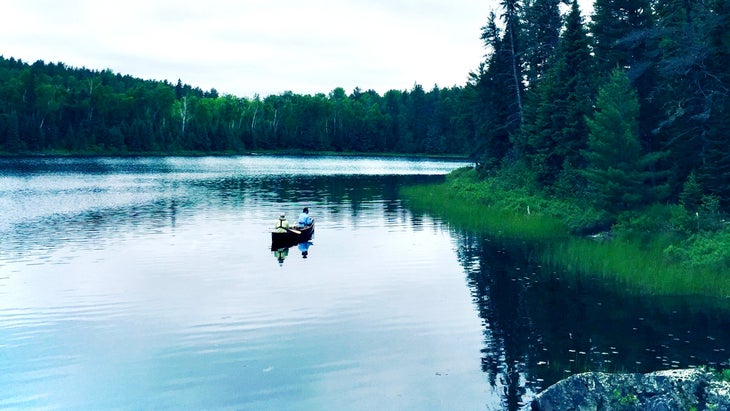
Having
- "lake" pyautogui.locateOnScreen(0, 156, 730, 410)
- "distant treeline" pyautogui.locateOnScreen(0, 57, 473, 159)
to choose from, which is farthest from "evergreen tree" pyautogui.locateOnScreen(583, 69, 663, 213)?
"distant treeline" pyautogui.locateOnScreen(0, 57, 473, 159)

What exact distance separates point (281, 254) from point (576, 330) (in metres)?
18.7

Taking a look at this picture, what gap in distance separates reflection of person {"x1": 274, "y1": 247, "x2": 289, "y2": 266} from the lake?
224 mm

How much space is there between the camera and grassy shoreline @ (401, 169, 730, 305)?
26.2 meters

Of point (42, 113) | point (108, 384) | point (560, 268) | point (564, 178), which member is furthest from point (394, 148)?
point (108, 384)

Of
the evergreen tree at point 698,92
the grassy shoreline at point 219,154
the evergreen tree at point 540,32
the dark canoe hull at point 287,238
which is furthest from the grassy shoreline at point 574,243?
the grassy shoreline at point 219,154

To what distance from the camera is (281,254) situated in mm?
35688

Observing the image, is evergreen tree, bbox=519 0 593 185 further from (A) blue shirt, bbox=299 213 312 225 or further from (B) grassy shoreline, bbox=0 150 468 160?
(B) grassy shoreline, bbox=0 150 468 160

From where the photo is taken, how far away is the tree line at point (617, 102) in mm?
34906

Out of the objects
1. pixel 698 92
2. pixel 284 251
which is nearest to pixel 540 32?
pixel 698 92

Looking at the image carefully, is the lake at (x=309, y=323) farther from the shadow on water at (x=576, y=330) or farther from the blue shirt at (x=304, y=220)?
the blue shirt at (x=304, y=220)

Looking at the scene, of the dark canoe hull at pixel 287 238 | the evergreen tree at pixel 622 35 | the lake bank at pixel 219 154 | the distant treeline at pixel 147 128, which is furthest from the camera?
the distant treeline at pixel 147 128

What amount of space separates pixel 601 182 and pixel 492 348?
66.3ft

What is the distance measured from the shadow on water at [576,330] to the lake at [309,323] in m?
0.08

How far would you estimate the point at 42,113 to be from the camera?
153875 millimetres
